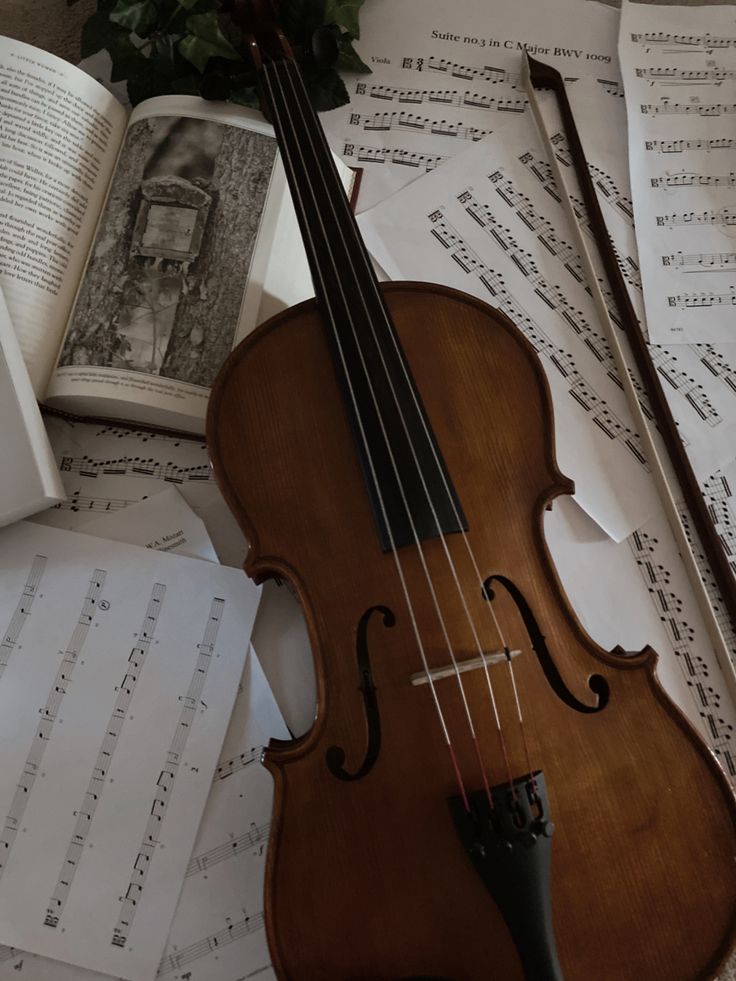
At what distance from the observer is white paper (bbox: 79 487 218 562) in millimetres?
945

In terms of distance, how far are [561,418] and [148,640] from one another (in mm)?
570

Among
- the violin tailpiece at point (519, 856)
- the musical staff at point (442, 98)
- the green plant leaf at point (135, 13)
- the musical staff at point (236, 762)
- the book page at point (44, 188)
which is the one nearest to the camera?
the violin tailpiece at point (519, 856)

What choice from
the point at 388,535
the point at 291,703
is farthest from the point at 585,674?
the point at 291,703

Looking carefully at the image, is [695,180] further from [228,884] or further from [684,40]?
[228,884]

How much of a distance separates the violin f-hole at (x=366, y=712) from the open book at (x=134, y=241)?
0.36 meters

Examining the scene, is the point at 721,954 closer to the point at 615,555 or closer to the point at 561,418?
the point at 615,555

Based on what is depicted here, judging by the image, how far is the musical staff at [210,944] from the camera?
0.80 meters

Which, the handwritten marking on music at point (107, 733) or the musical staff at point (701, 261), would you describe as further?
the musical staff at point (701, 261)

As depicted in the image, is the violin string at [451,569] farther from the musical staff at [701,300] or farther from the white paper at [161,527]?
the musical staff at [701,300]

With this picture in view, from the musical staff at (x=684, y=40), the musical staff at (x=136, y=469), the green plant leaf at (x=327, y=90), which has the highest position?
the musical staff at (x=684, y=40)

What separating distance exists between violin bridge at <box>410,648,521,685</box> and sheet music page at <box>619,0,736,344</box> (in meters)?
0.55

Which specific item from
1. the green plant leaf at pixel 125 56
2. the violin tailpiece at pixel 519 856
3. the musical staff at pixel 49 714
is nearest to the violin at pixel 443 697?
the violin tailpiece at pixel 519 856

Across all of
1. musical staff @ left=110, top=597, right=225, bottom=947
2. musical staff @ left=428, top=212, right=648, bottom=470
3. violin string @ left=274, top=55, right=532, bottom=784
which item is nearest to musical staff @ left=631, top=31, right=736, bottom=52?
musical staff @ left=428, top=212, right=648, bottom=470

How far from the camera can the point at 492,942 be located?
0.64 meters
